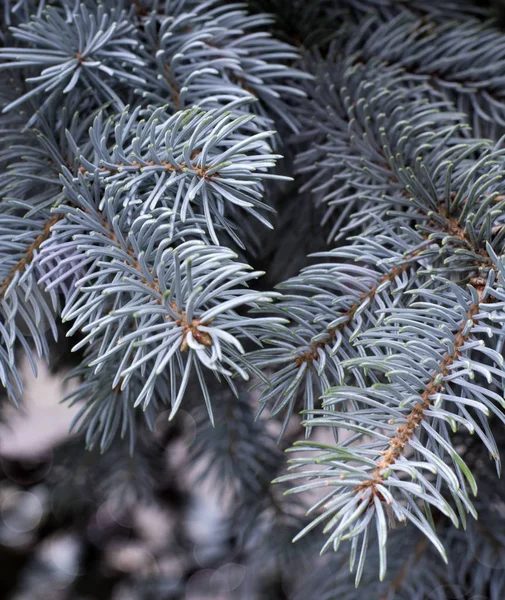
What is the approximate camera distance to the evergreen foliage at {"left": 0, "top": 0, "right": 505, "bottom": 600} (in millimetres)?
208

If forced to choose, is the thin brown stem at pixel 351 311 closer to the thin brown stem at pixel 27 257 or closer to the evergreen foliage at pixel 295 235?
Answer: the evergreen foliage at pixel 295 235

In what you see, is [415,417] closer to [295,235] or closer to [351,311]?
[351,311]

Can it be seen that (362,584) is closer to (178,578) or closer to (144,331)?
(144,331)

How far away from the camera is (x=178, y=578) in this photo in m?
0.75

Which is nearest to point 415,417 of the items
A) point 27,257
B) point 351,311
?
point 351,311

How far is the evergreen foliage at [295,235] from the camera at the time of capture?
0.21 meters

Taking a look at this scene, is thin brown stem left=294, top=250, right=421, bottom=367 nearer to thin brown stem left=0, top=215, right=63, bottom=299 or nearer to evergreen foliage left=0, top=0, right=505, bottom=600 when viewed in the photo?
evergreen foliage left=0, top=0, right=505, bottom=600

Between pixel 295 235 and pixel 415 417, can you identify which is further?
pixel 295 235

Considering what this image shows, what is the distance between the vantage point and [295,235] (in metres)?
0.40

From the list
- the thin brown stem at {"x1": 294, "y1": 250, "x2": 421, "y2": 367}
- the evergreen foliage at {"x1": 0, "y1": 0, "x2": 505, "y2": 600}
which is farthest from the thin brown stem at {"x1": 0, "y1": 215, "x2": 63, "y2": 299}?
the thin brown stem at {"x1": 294, "y1": 250, "x2": 421, "y2": 367}

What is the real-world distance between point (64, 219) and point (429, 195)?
6.5 inches

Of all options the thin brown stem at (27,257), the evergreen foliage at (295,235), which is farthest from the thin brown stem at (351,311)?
the thin brown stem at (27,257)

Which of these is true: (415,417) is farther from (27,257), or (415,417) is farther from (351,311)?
(27,257)

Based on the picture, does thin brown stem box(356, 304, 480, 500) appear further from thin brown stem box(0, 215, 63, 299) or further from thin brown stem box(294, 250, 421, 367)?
thin brown stem box(0, 215, 63, 299)
